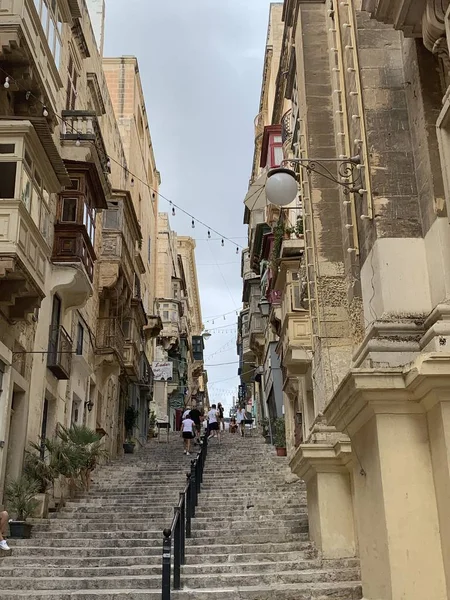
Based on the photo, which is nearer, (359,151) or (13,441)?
(359,151)

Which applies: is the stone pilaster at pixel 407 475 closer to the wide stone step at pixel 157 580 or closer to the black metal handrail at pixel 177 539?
the black metal handrail at pixel 177 539

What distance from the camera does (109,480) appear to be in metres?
20.0

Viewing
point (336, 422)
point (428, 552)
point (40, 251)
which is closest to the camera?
point (428, 552)

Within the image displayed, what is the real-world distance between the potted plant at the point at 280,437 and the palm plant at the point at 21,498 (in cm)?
1152

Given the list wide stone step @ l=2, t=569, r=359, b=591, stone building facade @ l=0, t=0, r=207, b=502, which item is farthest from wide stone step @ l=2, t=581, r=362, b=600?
stone building facade @ l=0, t=0, r=207, b=502

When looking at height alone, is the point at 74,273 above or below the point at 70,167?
below

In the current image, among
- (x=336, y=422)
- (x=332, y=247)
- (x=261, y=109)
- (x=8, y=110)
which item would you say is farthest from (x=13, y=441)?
(x=261, y=109)

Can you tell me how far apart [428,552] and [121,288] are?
2376 centimetres

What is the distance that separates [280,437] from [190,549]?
1417 centimetres

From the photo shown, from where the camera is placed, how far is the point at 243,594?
28.2 feet

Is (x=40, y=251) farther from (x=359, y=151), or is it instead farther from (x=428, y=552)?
(x=428, y=552)

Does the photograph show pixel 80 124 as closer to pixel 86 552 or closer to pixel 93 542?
pixel 93 542

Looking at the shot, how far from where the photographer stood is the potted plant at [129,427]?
30453 mm

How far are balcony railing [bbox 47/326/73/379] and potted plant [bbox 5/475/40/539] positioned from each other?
4.48 metres
